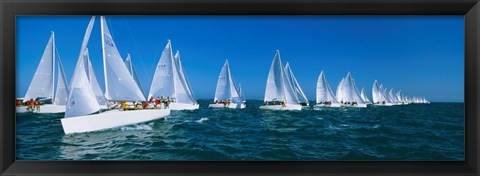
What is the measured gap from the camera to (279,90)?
1027 centimetres

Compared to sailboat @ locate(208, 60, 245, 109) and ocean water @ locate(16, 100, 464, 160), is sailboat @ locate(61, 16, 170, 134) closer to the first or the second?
ocean water @ locate(16, 100, 464, 160)

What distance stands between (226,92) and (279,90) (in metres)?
3.54

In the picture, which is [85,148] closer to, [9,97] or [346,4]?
[9,97]

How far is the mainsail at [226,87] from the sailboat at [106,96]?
311 inches

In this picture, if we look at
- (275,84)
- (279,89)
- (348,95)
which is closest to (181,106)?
(275,84)

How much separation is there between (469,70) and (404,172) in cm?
86

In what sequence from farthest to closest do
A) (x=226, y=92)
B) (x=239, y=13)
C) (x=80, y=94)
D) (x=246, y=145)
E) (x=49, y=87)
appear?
(x=226, y=92)
(x=49, y=87)
(x=80, y=94)
(x=246, y=145)
(x=239, y=13)

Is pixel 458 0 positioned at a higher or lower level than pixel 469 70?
higher

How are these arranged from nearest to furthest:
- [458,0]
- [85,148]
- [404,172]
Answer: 1. [458,0]
2. [404,172]
3. [85,148]

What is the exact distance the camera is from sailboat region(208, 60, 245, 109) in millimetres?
12783

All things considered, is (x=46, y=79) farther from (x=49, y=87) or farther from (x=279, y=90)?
(x=279, y=90)

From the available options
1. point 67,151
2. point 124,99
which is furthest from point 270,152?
point 124,99

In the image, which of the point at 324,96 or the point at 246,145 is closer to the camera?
the point at 246,145

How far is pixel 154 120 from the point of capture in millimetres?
4422
